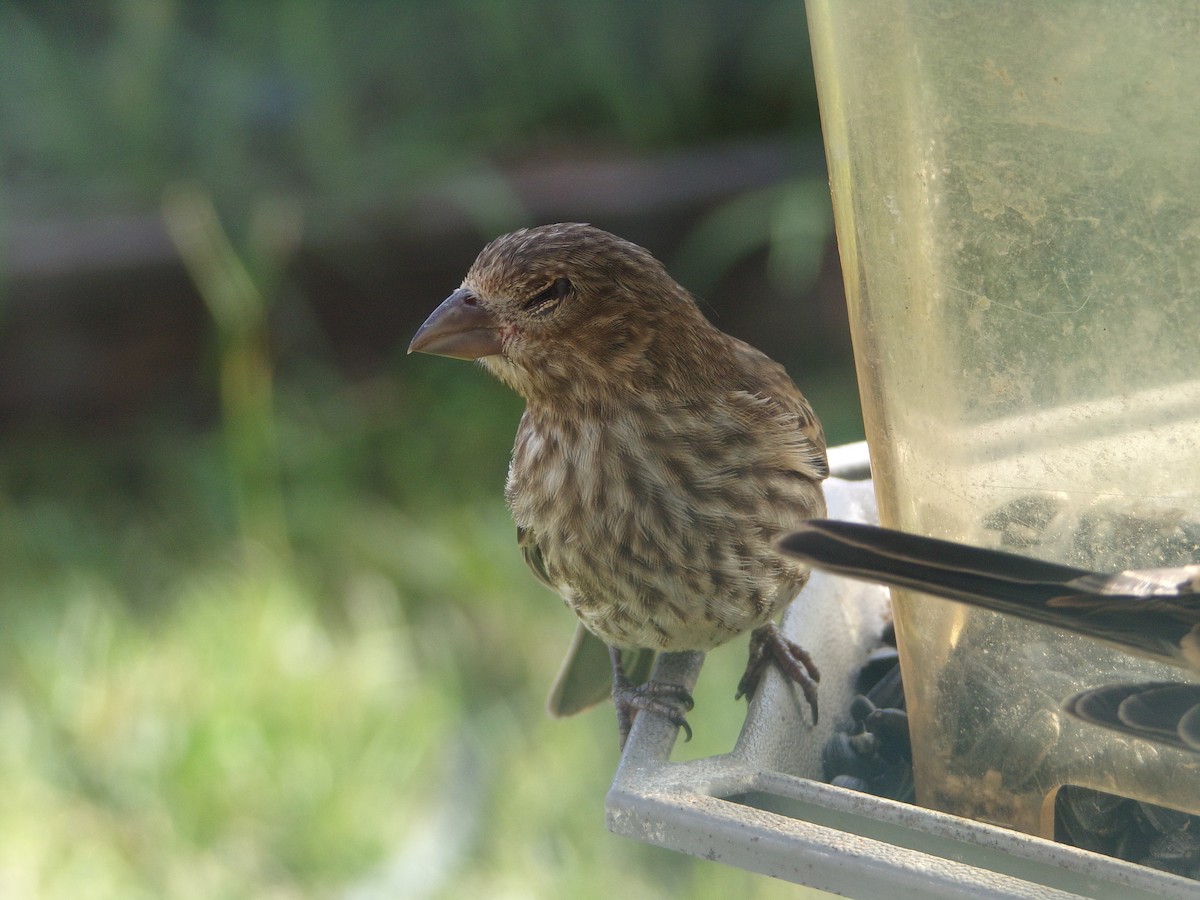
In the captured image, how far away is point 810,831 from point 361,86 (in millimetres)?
5708

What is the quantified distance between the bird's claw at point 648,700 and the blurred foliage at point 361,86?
149 inches

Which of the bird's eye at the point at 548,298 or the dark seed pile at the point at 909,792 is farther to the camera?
the bird's eye at the point at 548,298

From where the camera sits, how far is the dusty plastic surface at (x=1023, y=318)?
165 cm

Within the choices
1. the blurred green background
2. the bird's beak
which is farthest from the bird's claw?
the blurred green background

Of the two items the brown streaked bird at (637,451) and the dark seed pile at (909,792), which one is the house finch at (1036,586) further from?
the brown streaked bird at (637,451)

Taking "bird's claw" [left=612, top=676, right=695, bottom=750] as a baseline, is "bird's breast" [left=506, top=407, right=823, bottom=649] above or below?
above

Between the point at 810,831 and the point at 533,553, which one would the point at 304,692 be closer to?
the point at 533,553

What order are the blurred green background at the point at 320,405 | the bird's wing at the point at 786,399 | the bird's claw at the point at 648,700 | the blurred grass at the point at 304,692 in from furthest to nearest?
the blurred green background at the point at 320,405 → the blurred grass at the point at 304,692 → the bird's wing at the point at 786,399 → the bird's claw at the point at 648,700

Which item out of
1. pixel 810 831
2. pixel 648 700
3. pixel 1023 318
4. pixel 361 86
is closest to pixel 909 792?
pixel 648 700

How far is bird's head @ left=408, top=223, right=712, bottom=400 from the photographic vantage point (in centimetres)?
245

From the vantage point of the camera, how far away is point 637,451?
2.49 meters

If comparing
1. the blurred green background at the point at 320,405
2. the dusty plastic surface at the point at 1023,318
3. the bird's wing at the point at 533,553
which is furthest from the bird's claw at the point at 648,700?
the blurred green background at the point at 320,405

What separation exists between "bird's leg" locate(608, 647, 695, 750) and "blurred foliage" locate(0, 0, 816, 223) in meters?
3.74

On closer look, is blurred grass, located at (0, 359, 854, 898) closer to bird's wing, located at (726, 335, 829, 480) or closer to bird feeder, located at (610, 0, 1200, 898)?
bird's wing, located at (726, 335, 829, 480)
